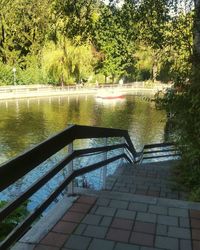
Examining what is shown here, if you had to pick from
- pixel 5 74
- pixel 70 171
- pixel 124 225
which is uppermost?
pixel 70 171

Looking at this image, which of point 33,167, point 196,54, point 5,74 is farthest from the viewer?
point 5,74

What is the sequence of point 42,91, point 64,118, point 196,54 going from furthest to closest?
point 42,91 → point 64,118 → point 196,54

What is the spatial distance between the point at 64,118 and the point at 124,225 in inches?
1153

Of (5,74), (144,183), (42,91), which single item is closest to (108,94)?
(42,91)

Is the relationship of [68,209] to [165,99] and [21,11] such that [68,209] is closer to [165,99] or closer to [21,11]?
[165,99]

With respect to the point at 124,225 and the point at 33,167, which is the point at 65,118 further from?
the point at 33,167

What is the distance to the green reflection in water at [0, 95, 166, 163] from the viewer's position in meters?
24.9

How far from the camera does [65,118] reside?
1284 inches

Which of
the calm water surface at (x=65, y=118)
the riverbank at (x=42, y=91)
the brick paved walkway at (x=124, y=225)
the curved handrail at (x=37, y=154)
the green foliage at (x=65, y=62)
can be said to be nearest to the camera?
the curved handrail at (x=37, y=154)

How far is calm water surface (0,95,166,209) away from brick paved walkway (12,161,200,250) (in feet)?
53.1

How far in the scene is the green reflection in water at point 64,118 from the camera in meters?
24.9

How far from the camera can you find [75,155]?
4012 millimetres

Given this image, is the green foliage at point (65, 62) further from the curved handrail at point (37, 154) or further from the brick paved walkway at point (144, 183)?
the curved handrail at point (37, 154)

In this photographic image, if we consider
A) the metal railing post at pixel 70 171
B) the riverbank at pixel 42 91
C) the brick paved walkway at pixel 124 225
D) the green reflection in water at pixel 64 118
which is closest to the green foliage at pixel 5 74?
the riverbank at pixel 42 91
